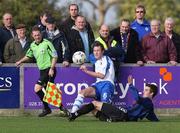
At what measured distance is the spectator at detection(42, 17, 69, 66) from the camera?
1994cm

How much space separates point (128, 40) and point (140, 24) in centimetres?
77

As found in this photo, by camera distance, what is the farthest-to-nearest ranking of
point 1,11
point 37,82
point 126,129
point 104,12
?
point 104,12 < point 1,11 < point 37,82 < point 126,129

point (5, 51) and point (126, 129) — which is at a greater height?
point (5, 51)

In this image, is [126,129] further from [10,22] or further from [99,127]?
[10,22]

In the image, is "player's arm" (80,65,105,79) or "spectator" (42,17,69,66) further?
"spectator" (42,17,69,66)

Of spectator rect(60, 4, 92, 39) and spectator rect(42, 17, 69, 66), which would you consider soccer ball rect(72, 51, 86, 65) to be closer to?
spectator rect(42, 17, 69, 66)

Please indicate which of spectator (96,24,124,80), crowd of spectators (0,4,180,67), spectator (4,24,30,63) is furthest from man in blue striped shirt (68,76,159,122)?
spectator (4,24,30,63)

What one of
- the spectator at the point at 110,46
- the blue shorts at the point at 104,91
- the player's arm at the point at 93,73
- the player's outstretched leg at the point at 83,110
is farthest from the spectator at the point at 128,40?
the player's outstretched leg at the point at 83,110

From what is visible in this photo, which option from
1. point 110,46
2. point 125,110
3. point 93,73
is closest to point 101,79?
point 93,73

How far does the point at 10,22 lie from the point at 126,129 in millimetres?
5859

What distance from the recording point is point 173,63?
811 inches

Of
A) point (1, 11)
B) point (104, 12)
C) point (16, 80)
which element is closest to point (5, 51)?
point (16, 80)

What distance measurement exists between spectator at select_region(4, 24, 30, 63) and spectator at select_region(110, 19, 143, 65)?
220cm

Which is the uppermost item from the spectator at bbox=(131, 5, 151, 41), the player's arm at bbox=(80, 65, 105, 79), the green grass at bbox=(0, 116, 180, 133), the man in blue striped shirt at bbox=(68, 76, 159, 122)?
the spectator at bbox=(131, 5, 151, 41)
